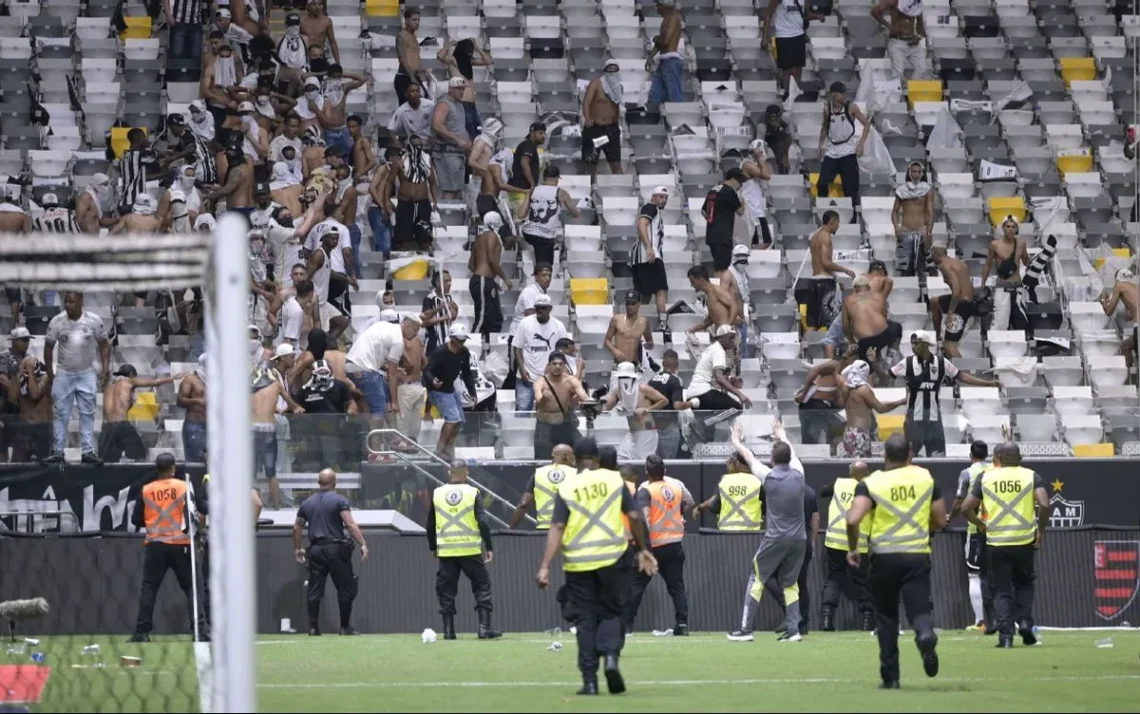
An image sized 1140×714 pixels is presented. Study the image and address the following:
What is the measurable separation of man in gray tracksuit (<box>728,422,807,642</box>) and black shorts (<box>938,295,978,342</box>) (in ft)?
24.1

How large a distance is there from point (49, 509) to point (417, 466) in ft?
13.4

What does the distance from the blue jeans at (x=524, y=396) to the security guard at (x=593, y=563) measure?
34.3 feet

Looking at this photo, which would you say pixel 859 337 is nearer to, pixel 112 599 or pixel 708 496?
pixel 708 496

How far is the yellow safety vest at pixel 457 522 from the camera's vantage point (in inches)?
831

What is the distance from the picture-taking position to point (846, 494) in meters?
21.8

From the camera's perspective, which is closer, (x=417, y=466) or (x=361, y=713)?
(x=361, y=713)

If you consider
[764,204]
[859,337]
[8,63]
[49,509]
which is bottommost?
[49,509]

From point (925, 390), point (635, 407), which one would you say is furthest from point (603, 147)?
Answer: point (925, 390)

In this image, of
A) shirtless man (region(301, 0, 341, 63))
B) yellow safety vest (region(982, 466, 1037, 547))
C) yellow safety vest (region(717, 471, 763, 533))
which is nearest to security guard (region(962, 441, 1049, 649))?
yellow safety vest (region(982, 466, 1037, 547))

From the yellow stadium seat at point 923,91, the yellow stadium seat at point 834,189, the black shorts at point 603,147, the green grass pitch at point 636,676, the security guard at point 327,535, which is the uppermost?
the yellow stadium seat at point 923,91

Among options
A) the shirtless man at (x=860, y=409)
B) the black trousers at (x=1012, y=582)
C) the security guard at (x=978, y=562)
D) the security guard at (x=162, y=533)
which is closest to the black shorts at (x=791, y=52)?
the shirtless man at (x=860, y=409)

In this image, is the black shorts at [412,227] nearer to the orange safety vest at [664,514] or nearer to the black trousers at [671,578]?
the orange safety vest at [664,514]

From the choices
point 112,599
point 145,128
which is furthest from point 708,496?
point 145,128

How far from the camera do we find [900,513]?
14.9m
